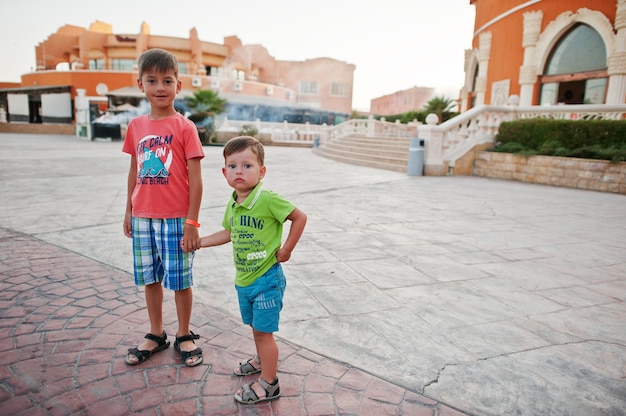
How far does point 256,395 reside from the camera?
191 cm

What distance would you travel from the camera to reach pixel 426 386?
2.06 meters

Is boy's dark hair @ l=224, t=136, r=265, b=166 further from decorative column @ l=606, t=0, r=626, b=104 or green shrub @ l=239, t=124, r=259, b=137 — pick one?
green shrub @ l=239, t=124, r=259, b=137

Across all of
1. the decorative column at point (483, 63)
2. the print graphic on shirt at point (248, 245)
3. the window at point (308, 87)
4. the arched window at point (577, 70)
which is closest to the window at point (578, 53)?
the arched window at point (577, 70)

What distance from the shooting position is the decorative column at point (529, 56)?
16.4m

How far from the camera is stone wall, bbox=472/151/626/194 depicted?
9.71 metres

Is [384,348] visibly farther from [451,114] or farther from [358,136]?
[451,114]

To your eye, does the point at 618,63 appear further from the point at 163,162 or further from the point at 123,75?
the point at 123,75

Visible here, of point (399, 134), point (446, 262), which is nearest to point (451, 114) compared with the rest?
point (399, 134)

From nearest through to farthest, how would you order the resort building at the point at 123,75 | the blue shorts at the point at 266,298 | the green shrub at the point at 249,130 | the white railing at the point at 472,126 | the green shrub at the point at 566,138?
the blue shorts at the point at 266,298
the green shrub at the point at 566,138
the white railing at the point at 472,126
the green shrub at the point at 249,130
the resort building at the point at 123,75

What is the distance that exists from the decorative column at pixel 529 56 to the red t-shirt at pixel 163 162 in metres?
18.2

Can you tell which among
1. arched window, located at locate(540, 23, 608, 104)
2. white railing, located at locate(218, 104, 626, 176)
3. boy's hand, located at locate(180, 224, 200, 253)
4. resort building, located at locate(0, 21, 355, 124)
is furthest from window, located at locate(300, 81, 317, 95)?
boy's hand, located at locate(180, 224, 200, 253)

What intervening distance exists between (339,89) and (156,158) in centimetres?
4573

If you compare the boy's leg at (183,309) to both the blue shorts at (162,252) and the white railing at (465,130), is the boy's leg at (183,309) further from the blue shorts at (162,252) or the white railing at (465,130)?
the white railing at (465,130)

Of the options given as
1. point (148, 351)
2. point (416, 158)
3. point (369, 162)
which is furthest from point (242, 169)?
point (369, 162)
